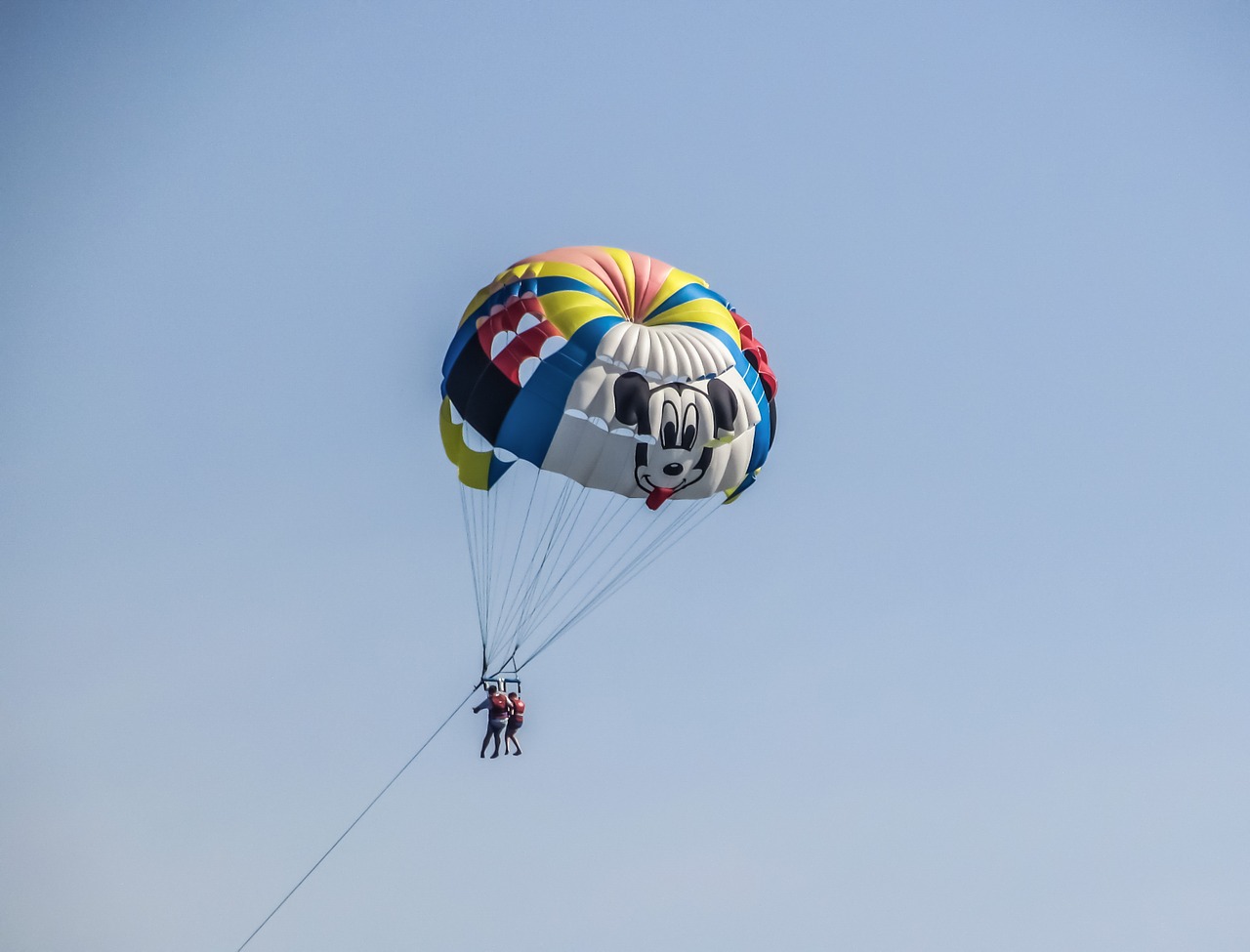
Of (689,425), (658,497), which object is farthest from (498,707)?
(689,425)

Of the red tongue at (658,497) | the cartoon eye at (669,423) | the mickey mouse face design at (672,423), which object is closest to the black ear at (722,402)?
the mickey mouse face design at (672,423)

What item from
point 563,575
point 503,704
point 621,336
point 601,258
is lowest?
point 503,704

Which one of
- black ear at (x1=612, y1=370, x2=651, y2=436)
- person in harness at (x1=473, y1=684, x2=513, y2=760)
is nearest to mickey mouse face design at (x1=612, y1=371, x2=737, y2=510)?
black ear at (x1=612, y1=370, x2=651, y2=436)

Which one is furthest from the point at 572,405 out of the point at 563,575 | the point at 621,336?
the point at 563,575

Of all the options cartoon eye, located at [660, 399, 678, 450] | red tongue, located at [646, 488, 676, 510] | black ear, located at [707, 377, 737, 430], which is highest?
black ear, located at [707, 377, 737, 430]

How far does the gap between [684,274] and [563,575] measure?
14.5 ft

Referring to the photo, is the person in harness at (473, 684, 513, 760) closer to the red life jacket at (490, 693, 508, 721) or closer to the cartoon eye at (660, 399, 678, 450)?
the red life jacket at (490, 693, 508, 721)

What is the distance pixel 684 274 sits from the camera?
24.0 metres

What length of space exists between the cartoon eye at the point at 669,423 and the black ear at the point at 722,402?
0.53 m

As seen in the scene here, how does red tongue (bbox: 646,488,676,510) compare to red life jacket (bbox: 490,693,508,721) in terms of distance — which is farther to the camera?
red tongue (bbox: 646,488,676,510)

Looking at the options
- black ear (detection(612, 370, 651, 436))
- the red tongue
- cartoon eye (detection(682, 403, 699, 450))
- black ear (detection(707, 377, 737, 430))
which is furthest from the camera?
the red tongue

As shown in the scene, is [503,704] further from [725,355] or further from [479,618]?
[725,355]

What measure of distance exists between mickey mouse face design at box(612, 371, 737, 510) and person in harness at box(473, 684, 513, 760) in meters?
3.30

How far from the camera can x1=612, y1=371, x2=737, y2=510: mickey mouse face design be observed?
875 inches
